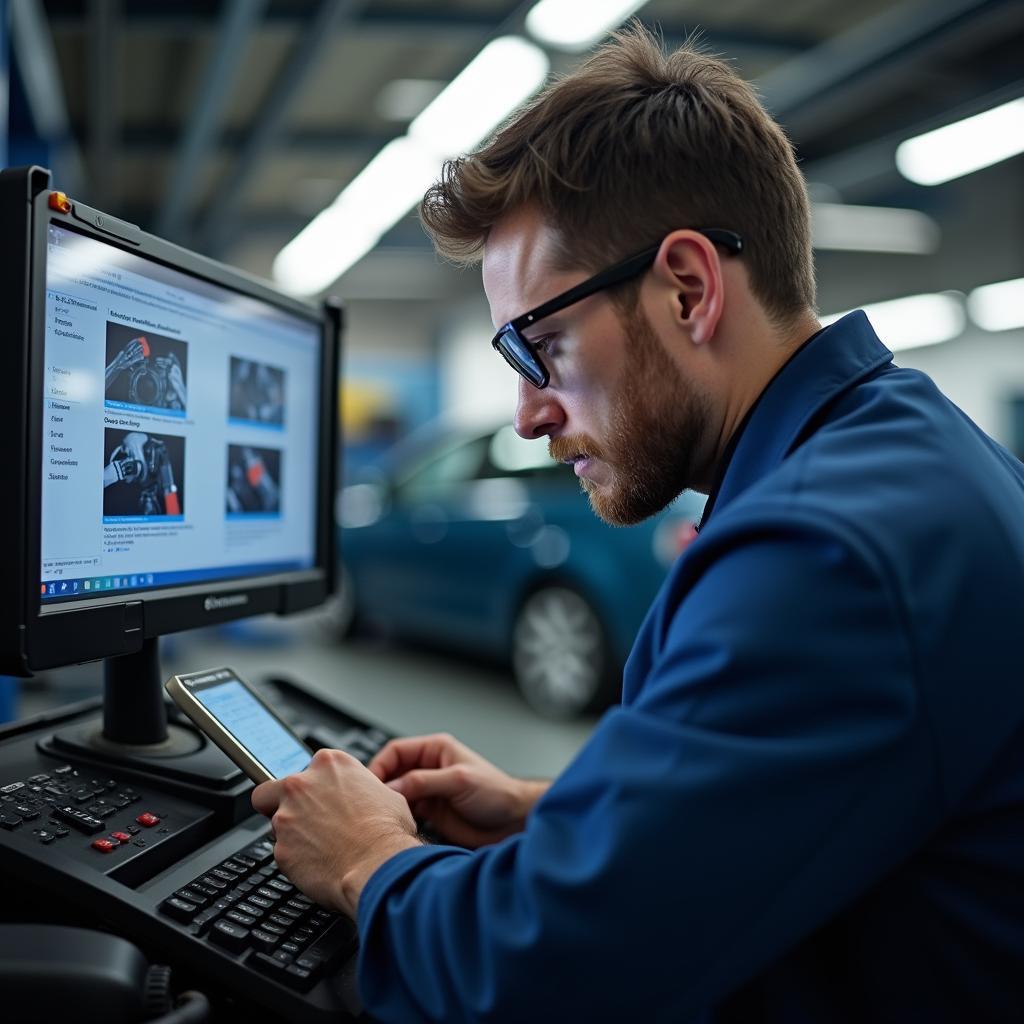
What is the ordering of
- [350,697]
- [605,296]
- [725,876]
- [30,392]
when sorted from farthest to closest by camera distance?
[350,697] → [605,296] → [30,392] → [725,876]

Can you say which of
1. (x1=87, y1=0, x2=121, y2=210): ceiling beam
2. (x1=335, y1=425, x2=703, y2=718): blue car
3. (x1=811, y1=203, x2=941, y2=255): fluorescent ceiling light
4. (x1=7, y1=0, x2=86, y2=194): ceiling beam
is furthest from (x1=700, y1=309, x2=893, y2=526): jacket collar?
(x1=811, y1=203, x2=941, y2=255): fluorescent ceiling light

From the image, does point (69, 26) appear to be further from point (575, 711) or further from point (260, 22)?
point (575, 711)

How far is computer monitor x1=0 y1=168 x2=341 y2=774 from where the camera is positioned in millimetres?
799

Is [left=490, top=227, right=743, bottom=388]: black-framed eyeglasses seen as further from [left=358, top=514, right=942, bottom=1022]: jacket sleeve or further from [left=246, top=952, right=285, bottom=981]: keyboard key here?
[left=246, top=952, right=285, bottom=981]: keyboard key

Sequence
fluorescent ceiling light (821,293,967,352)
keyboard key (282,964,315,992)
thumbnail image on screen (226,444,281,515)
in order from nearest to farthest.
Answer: keyboard key (282,964,315,992) < thumbnail image on screen (226,444,281,515) < fluorescent ceiling light (821,293,967,352)

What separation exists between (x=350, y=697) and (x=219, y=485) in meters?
3.59

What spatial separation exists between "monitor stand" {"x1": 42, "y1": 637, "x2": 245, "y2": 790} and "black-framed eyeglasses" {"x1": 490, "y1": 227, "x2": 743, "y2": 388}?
19.2 inches

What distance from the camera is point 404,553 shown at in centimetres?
548

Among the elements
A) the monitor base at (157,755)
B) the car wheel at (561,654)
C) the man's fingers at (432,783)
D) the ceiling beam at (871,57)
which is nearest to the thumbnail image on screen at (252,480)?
the monitor base at (157,755)

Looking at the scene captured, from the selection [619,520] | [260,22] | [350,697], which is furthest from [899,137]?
[619,520]

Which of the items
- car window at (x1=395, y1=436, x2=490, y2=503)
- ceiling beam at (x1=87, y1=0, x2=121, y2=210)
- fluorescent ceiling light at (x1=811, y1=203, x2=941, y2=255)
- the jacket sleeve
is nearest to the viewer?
the jacket sleeve

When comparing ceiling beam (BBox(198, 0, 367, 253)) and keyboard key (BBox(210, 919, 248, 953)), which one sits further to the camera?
ceiling beam (BBox(198, 0, 367, 253))

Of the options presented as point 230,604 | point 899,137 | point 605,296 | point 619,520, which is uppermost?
point 899,137

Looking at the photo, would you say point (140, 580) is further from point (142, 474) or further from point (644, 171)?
point (644, 171)
